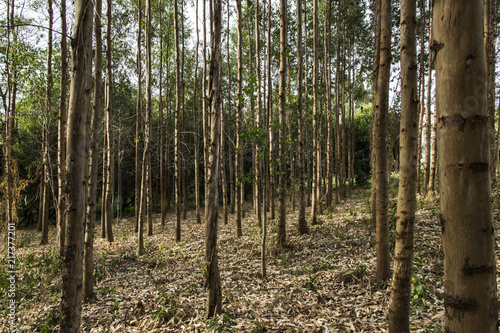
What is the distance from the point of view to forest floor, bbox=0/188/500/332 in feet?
11.7

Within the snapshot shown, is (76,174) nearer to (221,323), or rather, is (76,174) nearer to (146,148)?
(221,323)

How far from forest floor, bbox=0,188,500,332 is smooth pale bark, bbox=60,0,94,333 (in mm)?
1664

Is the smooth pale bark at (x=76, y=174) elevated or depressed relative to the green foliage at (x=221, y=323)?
elevated

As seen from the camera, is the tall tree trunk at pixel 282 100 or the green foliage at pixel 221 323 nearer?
the green foliage at pixel 221 323

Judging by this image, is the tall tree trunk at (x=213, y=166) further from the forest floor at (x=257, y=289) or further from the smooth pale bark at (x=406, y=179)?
the smooth pale bark at (x=406, y=179)

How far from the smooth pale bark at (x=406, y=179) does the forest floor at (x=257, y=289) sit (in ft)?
1.85

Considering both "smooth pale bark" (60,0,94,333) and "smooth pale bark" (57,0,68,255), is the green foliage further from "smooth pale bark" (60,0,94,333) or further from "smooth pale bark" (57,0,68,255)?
"smooth pale bark" (57,0,68,255)

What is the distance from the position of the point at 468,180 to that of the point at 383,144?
10.6 ft

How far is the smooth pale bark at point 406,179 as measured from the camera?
2.44 m

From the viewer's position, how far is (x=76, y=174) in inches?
97.7

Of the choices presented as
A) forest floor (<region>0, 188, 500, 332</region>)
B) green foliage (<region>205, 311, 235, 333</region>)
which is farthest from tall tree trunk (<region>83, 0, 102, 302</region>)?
green foliage (<region>205, 311, 235, 333</region>)

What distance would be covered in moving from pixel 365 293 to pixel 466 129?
12.1ft

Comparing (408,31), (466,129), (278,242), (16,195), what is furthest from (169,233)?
(466,129)

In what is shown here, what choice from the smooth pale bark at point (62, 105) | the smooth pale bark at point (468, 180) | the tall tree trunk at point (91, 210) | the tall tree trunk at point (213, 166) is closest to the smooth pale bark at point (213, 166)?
the tall tree trunk at point (213, 166)
